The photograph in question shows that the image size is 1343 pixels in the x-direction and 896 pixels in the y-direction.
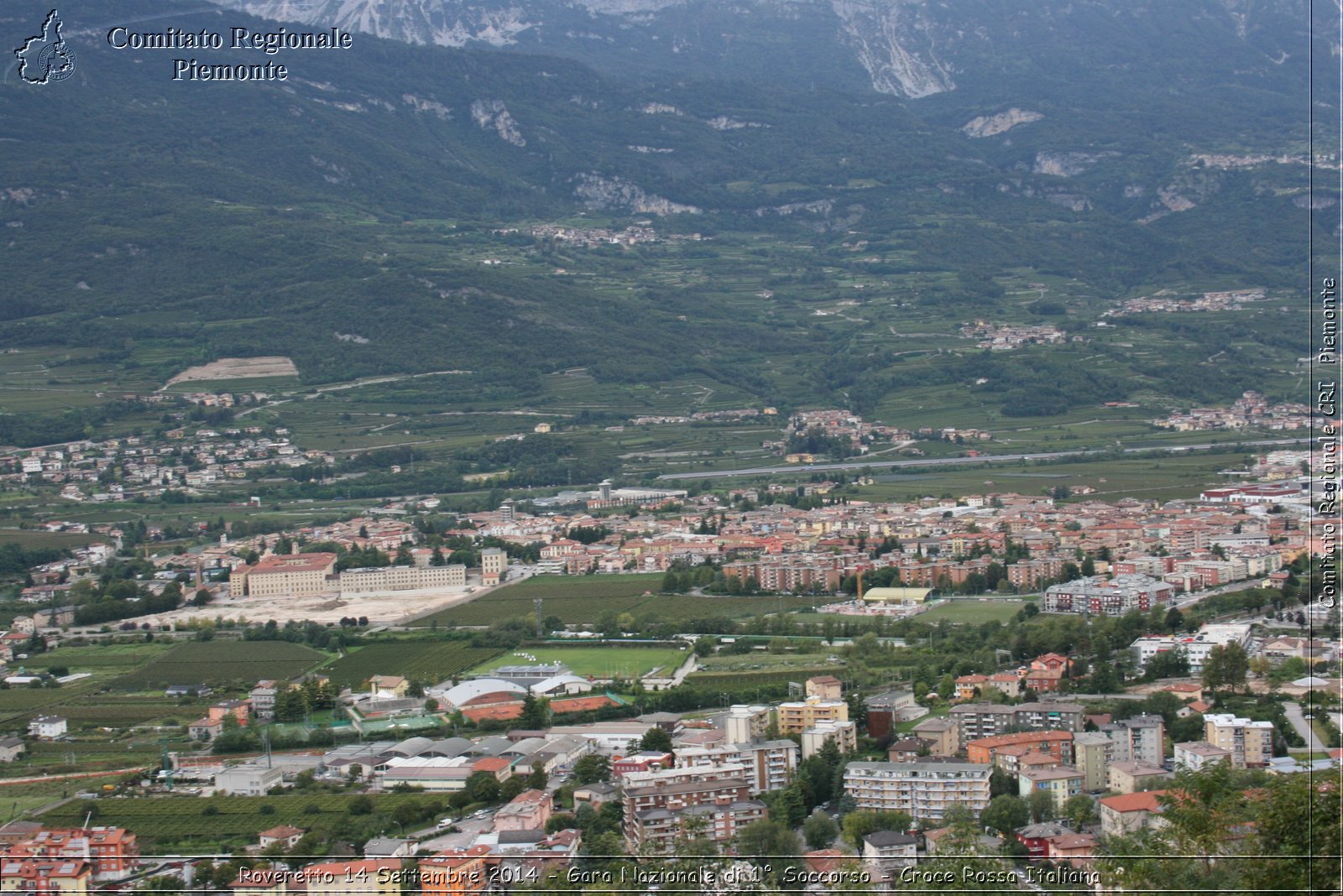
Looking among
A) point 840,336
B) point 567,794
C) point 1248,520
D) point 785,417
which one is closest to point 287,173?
point 840,336

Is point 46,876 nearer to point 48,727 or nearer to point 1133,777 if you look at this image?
point 48,727

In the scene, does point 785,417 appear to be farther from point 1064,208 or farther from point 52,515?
point 1064,208

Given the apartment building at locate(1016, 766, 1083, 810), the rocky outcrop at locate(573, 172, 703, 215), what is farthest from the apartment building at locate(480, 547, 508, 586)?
the rocky outcrop at locate(573, 172, 703, 215)

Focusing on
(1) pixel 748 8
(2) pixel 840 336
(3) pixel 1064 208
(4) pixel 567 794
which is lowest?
(4) pixel 567 794

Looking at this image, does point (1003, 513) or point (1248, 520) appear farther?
point (1003, 513)

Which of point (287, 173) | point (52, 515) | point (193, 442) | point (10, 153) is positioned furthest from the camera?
point (287, 173)

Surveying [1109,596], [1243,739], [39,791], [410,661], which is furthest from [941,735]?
[39,791]

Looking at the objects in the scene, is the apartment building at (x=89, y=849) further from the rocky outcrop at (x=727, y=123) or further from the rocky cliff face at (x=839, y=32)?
the rocky cliff face at (x=839, y=32)

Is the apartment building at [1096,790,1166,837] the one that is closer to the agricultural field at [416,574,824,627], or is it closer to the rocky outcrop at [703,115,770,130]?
the agricultural field at [416,574,824,627]
